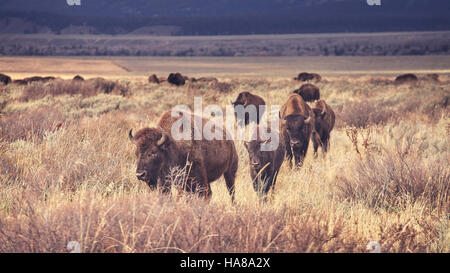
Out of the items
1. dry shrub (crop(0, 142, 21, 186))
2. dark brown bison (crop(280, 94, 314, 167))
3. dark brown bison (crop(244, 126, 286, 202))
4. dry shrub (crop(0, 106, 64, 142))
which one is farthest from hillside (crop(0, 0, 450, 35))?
dark brown bison (crop(244, 126, 286, 202))

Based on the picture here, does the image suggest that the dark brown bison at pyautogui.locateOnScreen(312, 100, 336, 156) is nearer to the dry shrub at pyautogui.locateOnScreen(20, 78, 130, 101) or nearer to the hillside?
the dry shrub at pyautogui.locateOnScreen(20, 78, 130, 101)

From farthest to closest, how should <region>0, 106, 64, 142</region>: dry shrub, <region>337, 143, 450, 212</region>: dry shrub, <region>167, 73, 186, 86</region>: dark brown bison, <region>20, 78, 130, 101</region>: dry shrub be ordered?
<region>167, 73, 186, 86</region>: dark brown bison < <region>20, 78, 130, 101</region>: dry shrub < <region>0, 106, 64, 142</region>: dry shrub < <region>337, 143, 450, 212</region>: dry shrub

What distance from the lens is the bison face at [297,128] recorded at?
27.0 ft

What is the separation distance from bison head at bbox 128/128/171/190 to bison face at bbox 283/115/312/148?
3415 millimetres

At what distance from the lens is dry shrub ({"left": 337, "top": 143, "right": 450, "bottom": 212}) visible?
18.2ft

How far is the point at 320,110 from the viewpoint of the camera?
406 inches

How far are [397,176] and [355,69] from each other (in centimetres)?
6316

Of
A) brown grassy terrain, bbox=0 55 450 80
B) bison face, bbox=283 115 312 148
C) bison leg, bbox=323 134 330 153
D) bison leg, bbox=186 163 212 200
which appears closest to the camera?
bison leg, bbox=186 163 212 200

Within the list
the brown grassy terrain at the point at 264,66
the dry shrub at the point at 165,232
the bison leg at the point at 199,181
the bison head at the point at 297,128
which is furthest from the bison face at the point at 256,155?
the brown grassy terrain at the point at 264,66

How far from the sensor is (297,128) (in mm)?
8281

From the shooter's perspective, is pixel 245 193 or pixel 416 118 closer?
pixel 245 193
